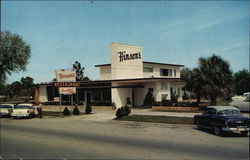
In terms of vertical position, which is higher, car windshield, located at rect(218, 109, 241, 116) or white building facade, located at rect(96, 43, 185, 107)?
white building facade, located at rect(96, 43, 185, 107)

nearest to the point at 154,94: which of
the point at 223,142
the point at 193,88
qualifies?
the point at 193,88

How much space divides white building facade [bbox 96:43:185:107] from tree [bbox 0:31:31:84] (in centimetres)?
1453

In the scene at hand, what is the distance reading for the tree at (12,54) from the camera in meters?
38.8

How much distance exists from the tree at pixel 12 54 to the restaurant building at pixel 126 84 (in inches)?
335

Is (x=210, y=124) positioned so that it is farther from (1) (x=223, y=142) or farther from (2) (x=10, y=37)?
(2) (x=10, y=37)

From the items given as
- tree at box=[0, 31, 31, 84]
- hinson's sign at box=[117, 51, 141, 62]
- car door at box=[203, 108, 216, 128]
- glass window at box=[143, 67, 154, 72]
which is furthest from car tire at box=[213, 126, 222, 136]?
tree at box=[0, 31, 31, 84]

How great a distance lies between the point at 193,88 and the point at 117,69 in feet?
41.4

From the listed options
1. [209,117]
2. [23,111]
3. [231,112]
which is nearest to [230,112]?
[231,112]

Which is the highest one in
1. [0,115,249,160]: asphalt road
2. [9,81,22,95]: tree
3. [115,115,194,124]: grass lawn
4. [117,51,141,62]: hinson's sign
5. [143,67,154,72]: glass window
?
[117,51,141,62]: hinson's sign

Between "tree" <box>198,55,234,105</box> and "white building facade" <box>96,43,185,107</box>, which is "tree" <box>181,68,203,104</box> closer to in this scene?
"tree" <box>198,55,234,105</box>

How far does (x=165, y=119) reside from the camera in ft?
63.9

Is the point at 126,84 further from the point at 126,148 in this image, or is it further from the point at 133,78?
the point at 126,148

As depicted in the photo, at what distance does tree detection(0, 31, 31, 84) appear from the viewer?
38.8 meters

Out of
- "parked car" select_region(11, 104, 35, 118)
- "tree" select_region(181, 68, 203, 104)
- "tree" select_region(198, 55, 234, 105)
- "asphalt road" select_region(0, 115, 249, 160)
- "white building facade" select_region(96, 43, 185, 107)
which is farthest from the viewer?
"white building facade" select_region(96, 43, 185, 107)
